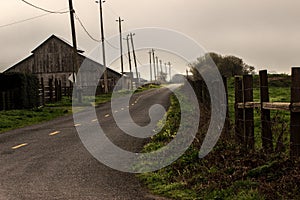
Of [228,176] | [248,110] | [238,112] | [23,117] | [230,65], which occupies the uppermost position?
[230,65]

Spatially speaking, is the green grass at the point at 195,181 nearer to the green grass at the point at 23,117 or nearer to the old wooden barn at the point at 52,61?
the green grass at the point at 23,117

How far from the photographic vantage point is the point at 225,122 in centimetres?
1290

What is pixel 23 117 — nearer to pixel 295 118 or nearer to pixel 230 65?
pixel 295 118

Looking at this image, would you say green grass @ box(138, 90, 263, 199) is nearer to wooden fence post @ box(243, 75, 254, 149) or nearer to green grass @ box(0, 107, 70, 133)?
wooden fence post @ box(243, 75, 254, 149)

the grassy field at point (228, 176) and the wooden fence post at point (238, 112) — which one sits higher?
the wooden fence post at point (238, 112)

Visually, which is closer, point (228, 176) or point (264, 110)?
point (228, 176)

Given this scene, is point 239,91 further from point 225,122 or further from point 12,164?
point 12,164

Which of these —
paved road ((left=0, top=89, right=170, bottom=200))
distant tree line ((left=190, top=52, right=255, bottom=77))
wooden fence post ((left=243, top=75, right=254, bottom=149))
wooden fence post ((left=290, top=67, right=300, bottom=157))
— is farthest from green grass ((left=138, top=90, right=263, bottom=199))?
distant tree line ((left=190, top=52, right=255, bottom=77))

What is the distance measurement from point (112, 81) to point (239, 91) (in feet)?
234

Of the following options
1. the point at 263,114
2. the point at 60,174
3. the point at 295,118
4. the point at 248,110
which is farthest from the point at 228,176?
the point at 60,174

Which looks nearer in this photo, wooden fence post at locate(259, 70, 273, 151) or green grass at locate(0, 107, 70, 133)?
wooden fence post at locate(259, 70, 273, 151)

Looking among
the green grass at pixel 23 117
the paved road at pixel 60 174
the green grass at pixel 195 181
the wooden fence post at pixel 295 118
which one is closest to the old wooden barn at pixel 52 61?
the green grass at pixel 23 117

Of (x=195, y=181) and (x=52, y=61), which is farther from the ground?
(x=52, y=61)

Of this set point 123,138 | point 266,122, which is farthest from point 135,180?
point 123,138
